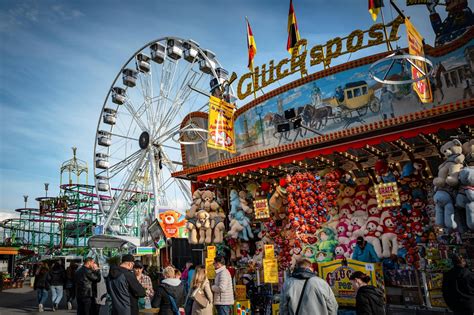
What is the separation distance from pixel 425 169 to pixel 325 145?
2003 mm

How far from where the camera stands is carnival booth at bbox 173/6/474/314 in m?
6.55

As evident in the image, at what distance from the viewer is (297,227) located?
784 cm

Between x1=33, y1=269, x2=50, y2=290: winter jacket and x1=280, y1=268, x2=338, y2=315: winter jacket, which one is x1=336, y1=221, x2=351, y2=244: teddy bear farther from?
x1=33, y1=269, x2=50, y2=290: winter jacket

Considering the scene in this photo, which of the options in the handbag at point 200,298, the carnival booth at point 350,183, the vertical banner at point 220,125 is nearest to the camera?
the handbag at point 200,298

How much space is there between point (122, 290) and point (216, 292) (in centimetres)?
157

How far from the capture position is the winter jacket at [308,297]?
3654 mm

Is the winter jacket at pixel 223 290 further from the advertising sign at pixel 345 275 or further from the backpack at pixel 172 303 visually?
the advertising sign at pixel 345 275

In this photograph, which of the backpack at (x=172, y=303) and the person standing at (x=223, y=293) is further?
the person standing at (x=223, y=293)

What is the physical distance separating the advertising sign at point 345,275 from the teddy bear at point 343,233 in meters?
1.60

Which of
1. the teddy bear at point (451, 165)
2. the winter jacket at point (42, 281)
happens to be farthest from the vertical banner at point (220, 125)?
the winter jacket at point (42, 281)

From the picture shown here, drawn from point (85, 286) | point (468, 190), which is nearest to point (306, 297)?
point (468, 190)

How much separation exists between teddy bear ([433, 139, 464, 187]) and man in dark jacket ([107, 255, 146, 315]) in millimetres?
4932

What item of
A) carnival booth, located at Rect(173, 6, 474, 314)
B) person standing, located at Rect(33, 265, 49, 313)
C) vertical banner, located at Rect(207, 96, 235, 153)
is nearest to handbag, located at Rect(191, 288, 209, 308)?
carnival booth, located at Rect(173, 6, 474, 314)

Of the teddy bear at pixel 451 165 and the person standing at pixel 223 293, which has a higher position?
the teddy bear at pixel 451 165
